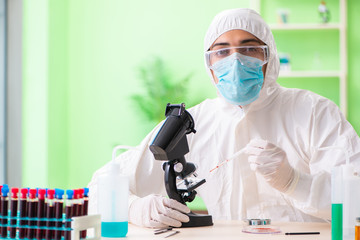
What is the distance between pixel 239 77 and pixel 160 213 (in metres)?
0.72

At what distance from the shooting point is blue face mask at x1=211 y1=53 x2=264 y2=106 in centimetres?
209

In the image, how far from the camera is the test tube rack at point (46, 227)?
1260 mm

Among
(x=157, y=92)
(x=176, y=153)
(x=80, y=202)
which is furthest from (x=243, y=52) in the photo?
(x=157, y=92)

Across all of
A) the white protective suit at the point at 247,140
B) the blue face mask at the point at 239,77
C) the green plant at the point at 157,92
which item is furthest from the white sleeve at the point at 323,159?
the green plant at the point at 157,92

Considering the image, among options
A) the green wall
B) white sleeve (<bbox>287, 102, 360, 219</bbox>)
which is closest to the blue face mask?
white sleeve (<bbox>287, 102, 360, 219</bbox>)

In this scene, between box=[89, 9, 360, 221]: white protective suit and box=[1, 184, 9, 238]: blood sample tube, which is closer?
box=[1, 184, 9, 238]: blood sample tube

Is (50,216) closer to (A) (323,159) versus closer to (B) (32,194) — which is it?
(B) (32,194)

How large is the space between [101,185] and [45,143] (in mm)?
3165

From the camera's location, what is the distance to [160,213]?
1637 mm

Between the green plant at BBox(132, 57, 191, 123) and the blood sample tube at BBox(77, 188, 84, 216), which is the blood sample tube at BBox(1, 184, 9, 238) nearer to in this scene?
the blood sample tube at BBox(77, 188, 84, 216)

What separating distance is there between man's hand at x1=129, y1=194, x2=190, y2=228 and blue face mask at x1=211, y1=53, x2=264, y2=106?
66 centimetres

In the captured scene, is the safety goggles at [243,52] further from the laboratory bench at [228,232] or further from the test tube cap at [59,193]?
the test tube cap at [59,193]

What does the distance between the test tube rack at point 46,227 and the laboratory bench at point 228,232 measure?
222 mm

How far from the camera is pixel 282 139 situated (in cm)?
217
